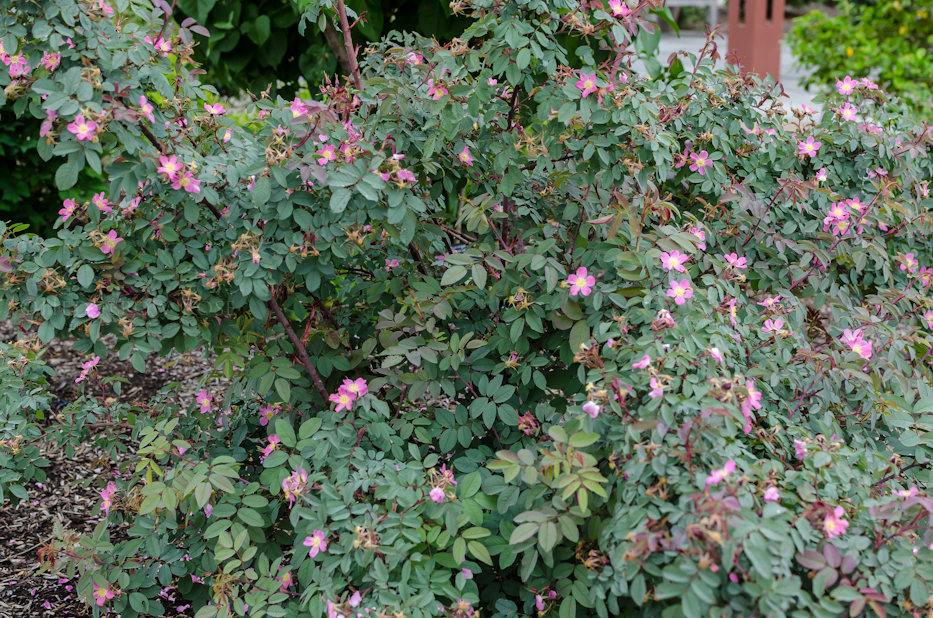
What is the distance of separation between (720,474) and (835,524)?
184mm

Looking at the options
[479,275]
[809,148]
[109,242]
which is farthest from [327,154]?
[809,148]

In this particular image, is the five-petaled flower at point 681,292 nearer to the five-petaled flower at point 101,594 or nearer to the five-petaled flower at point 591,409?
the five-petaled flower at point 591,409

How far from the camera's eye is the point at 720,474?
112 cm

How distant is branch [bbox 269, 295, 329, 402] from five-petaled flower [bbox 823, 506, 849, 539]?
0.99 m

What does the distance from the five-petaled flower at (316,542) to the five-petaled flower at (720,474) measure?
2.06 feet

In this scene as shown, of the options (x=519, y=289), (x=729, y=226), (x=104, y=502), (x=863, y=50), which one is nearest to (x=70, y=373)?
(x=104, y=502)

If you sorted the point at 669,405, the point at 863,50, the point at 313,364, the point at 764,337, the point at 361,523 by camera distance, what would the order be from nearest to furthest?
the point at 669,405 < the point at 361,523 < the point at 764,337 < the point at 313,364 < the point at 863,50

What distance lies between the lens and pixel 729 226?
1.81m

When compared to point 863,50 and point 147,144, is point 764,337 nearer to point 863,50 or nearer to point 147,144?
point 147,144

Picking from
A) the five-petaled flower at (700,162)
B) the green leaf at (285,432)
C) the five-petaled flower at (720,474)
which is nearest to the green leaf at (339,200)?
the green leaf at (285,432)

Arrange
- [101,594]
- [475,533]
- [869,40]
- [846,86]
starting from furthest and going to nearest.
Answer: [869,40] → [846,86] → [101,594] → [475,533]

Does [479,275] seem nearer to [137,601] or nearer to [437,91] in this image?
[437,91]

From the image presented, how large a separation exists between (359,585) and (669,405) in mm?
603

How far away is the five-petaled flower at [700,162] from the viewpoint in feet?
5.67
